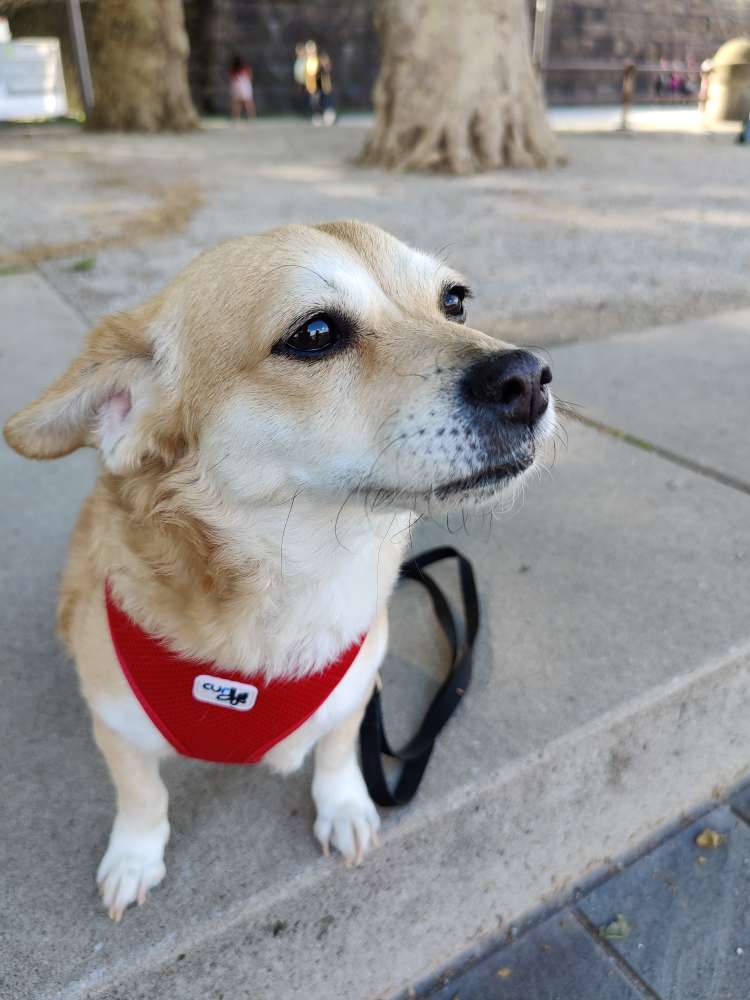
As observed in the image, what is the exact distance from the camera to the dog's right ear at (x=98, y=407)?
165 cm

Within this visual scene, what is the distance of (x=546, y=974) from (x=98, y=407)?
1703mm

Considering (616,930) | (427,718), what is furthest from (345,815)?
(616,930)

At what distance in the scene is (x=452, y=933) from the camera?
187 centimetres

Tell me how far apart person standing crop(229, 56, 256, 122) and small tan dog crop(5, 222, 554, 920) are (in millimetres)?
21495

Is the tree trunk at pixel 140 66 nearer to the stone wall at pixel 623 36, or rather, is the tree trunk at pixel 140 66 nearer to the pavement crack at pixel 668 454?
the stone wall at pixel 623 36

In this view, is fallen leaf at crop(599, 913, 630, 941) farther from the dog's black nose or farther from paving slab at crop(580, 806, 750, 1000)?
the dog's black nose

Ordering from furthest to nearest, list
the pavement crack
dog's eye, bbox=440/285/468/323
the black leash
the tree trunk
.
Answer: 1. the tree trunk
2. the pavement crack
3. dog's eye, bbox=440/285/468/323
4. the black leash

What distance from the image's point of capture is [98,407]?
176 centimetres

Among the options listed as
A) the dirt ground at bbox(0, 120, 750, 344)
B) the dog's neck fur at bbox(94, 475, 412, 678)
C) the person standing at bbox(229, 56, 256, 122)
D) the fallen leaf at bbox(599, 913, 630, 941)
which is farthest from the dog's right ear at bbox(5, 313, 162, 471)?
the person standing at bbox(229, 56, 256, 122)

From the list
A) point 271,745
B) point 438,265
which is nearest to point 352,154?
point 438,265

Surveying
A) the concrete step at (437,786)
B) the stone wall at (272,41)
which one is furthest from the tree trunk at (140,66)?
the concrete step at (437,786)

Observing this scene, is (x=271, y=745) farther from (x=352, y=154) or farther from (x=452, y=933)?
(x=352, y=154)

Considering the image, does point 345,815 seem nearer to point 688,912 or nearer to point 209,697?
point 209,697

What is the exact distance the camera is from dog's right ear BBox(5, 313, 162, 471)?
165cm
